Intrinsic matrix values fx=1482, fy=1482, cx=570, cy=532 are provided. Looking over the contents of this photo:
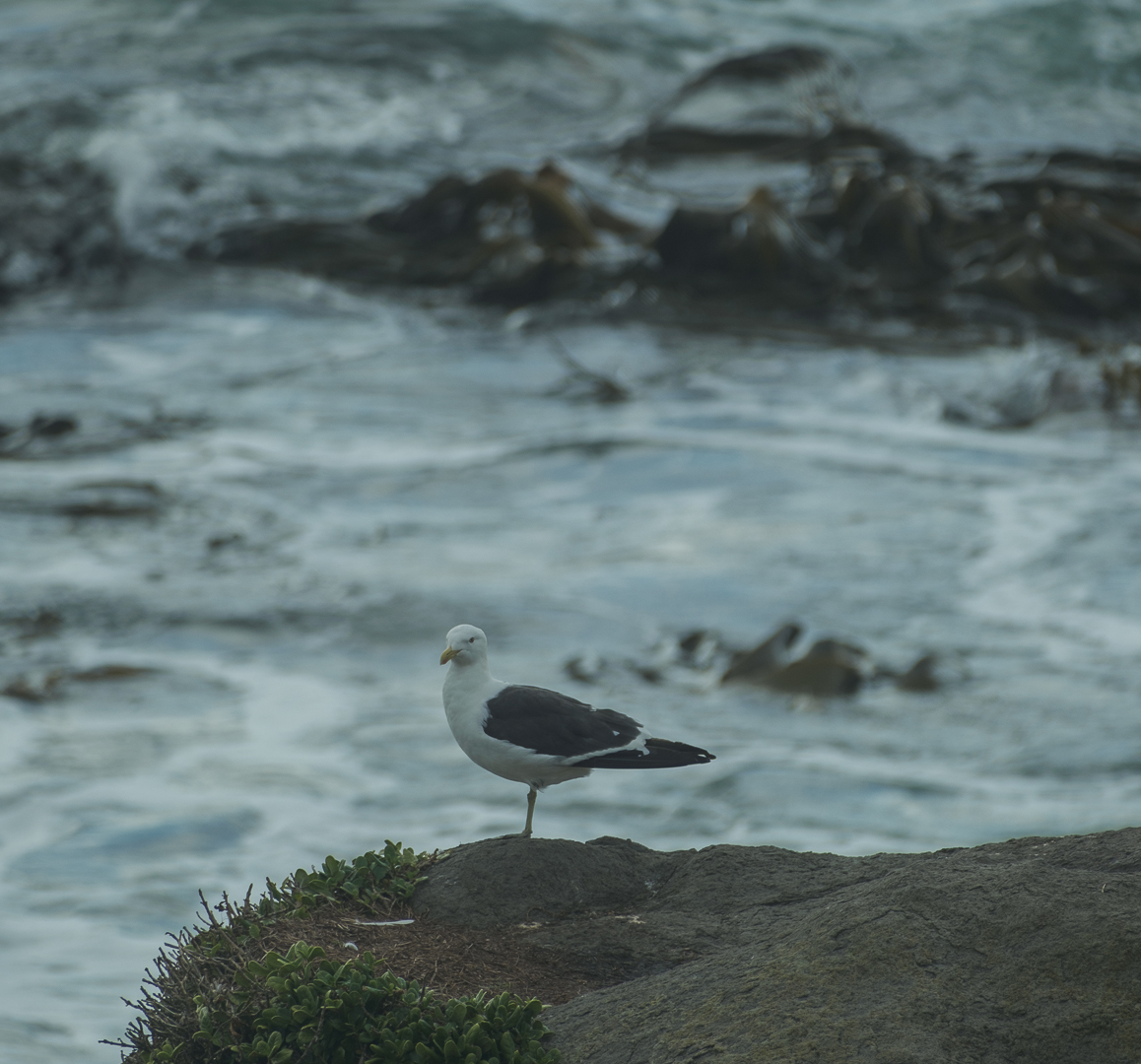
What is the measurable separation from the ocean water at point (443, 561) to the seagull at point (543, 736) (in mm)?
4286

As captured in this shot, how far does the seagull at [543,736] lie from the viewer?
5.09m

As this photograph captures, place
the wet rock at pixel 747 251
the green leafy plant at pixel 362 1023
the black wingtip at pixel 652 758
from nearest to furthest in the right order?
the green leafy plant at pixel 362 1023, the black wingtip at pixel 652 758, the wet rock at pixel 747 251

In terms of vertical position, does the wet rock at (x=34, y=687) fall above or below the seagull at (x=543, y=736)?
below

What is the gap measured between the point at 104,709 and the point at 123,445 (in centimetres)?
626

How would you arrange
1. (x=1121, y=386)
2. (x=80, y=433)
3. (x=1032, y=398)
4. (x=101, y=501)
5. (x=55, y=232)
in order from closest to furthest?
(x=101, y=501) → (x=80, y=433) → (x=1121, y=386) → (x=1032, y=398) → (x=55, y=232)

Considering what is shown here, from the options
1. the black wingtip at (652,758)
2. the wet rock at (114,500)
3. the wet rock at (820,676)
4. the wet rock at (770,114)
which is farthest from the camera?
the wet rock at (770,114)

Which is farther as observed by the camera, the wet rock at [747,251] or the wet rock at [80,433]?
the wet rock at [747,251]

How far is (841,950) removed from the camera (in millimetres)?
4227

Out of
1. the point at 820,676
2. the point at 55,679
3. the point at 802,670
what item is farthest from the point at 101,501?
the point at 820,676

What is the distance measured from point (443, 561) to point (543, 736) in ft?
32.6

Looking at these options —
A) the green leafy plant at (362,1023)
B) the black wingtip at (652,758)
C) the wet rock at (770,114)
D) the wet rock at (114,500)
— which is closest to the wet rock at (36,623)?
the wet rock at (114,500)

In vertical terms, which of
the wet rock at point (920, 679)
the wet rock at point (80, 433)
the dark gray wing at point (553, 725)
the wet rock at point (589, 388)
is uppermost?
the dark gray wing at point (553, 725)

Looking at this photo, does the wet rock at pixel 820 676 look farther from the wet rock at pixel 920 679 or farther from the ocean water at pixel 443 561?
the wet rock at pixel 920 679

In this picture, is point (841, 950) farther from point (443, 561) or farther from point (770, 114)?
point (770, 114)
